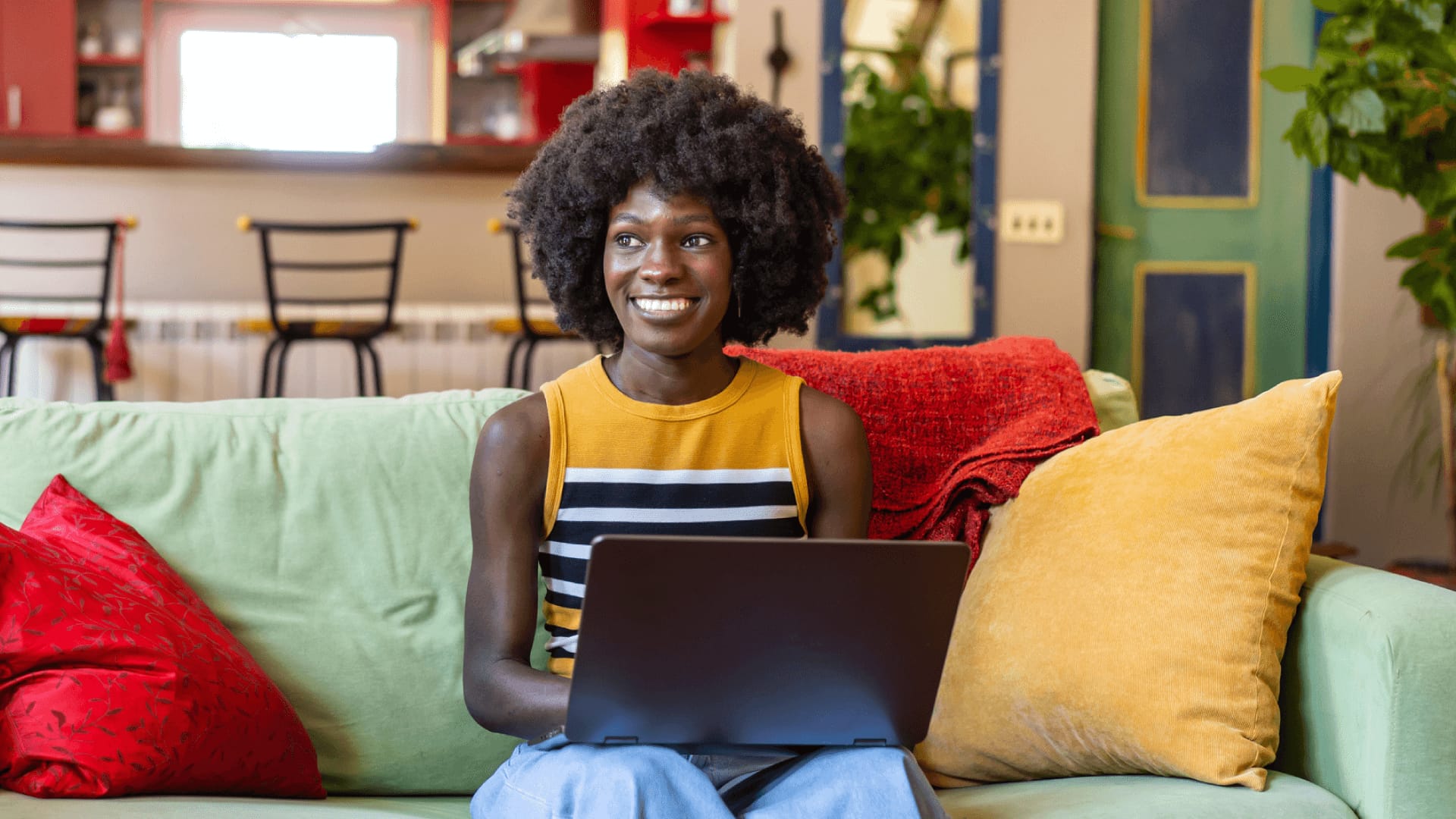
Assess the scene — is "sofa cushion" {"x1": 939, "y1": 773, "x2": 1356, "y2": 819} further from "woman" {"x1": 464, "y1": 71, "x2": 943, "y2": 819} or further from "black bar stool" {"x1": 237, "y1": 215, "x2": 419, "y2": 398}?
"black bar stool" {"x1": 237, "y1": 215, "x2": 419, "y2": 398}

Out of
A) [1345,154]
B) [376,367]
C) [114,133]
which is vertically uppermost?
[114,133]

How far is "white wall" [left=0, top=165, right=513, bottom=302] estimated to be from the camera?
173 inches

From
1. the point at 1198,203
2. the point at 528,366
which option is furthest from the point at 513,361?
the point at 1198,203

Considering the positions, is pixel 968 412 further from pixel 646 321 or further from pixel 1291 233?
pixel 1291 233

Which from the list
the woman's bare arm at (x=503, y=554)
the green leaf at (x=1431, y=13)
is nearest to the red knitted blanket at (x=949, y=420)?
the woman's bare arm at (x=503, y=554)

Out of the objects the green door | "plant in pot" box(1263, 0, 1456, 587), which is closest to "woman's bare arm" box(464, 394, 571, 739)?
"plant in pot" box(1263, 0, 1456, 587)

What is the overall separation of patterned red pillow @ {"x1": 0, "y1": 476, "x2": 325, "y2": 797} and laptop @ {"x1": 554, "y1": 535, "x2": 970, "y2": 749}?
443mm

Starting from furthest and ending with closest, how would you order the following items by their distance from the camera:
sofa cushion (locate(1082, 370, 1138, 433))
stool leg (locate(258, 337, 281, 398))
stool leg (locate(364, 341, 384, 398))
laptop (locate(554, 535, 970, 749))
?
stool leg (locate(364, 341, 384, 398)), stool leg (locate(258, 337, 281, 398)), sofa cushion (locate(1082, 370, 1138, 433)), laptop (locate(554, 535, 970, 749))

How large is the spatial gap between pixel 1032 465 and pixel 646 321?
524 millimetres

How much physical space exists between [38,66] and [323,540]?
6.03 metres

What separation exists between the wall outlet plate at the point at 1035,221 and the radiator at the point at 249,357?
4.51 feet

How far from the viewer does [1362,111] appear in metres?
2.30

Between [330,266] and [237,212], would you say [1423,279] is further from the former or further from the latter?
[237,212]

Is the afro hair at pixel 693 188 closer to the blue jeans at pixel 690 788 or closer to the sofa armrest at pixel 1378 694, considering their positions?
the blue jeans at pixel 690 788
